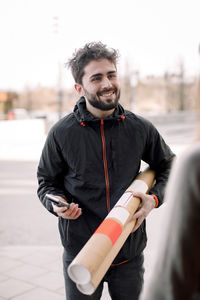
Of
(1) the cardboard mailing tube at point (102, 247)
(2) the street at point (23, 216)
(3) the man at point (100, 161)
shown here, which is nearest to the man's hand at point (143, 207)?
(1) the cardboard mailing tube at point (102, 247)

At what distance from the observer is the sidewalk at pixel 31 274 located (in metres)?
4.06

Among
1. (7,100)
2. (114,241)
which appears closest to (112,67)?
(114,241)

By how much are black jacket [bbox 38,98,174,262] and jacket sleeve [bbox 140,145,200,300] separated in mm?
1363

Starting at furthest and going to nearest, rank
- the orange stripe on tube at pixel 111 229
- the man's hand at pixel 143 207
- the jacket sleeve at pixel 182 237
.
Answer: the man's hand at pixel 143 207, the orange stripe on tube at pixel 111 229, the jacket sleeve at pixel 182 237

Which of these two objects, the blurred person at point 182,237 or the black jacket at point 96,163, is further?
the black jacket at point 96,163

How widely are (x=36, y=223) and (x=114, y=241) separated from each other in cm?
495

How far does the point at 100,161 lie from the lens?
7.61ft

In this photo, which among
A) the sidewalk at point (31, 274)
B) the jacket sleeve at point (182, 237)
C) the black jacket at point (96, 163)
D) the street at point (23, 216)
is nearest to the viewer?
the jacket sleeve at point (182, 237)

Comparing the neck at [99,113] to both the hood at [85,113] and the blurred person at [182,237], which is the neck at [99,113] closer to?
the hood at [85,113]

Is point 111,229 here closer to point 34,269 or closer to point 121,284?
point 121,284

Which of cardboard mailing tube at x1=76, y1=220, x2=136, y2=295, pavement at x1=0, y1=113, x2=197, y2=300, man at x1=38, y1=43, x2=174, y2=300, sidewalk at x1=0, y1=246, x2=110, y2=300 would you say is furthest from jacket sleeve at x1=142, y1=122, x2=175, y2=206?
sidewalk at x1=0, y1=246, x2=110, y2=300

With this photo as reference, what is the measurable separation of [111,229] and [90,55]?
3.77 feet

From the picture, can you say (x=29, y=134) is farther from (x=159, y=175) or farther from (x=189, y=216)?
(x=189, y=216)

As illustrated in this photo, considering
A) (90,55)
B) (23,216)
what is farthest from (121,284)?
(23,216)
